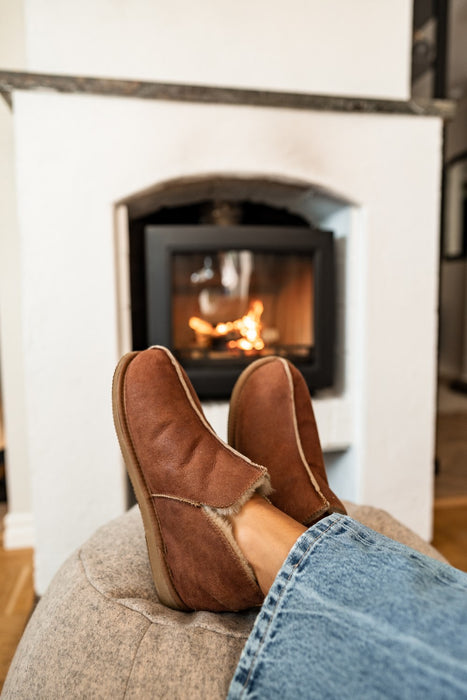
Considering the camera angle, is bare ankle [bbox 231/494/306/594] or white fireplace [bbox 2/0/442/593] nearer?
bare ankle [bbox 231/494/306/594]

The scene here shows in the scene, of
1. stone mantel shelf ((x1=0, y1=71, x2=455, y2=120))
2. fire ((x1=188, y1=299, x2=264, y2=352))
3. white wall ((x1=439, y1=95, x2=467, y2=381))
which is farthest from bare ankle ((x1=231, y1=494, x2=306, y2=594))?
white wall ((x1=439, y1=95, x2=467, y2=381))

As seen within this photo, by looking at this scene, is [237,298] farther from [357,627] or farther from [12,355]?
[357,627]

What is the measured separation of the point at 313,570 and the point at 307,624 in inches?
1.6

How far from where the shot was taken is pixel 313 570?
40 cm

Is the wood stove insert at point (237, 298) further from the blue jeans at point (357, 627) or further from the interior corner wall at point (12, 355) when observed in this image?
the blue jeans at point (357, 627)

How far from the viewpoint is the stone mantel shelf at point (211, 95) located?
1.01 m

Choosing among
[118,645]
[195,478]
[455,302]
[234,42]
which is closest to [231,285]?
[234,42]

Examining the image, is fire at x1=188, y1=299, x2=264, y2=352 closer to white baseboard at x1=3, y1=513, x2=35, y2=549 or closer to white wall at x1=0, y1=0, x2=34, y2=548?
white wall at x1=0, y1=0, x2=34, y2=548

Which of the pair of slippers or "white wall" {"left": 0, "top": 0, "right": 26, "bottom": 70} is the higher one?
"white wall" {"left": 0, "top": 0, "right": 26, "bottom": 70}

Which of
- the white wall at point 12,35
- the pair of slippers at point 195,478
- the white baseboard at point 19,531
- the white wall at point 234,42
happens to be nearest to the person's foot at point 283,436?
the pair of slippers at point 195,478

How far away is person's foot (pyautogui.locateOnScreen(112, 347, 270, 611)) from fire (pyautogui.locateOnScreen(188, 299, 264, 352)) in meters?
0.65

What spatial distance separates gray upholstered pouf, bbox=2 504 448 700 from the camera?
43 centimetres

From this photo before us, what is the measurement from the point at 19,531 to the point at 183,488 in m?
1.02

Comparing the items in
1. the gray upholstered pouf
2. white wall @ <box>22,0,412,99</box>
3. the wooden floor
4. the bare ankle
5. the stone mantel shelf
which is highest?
white wall @ <box>22,0,412,99</box>
